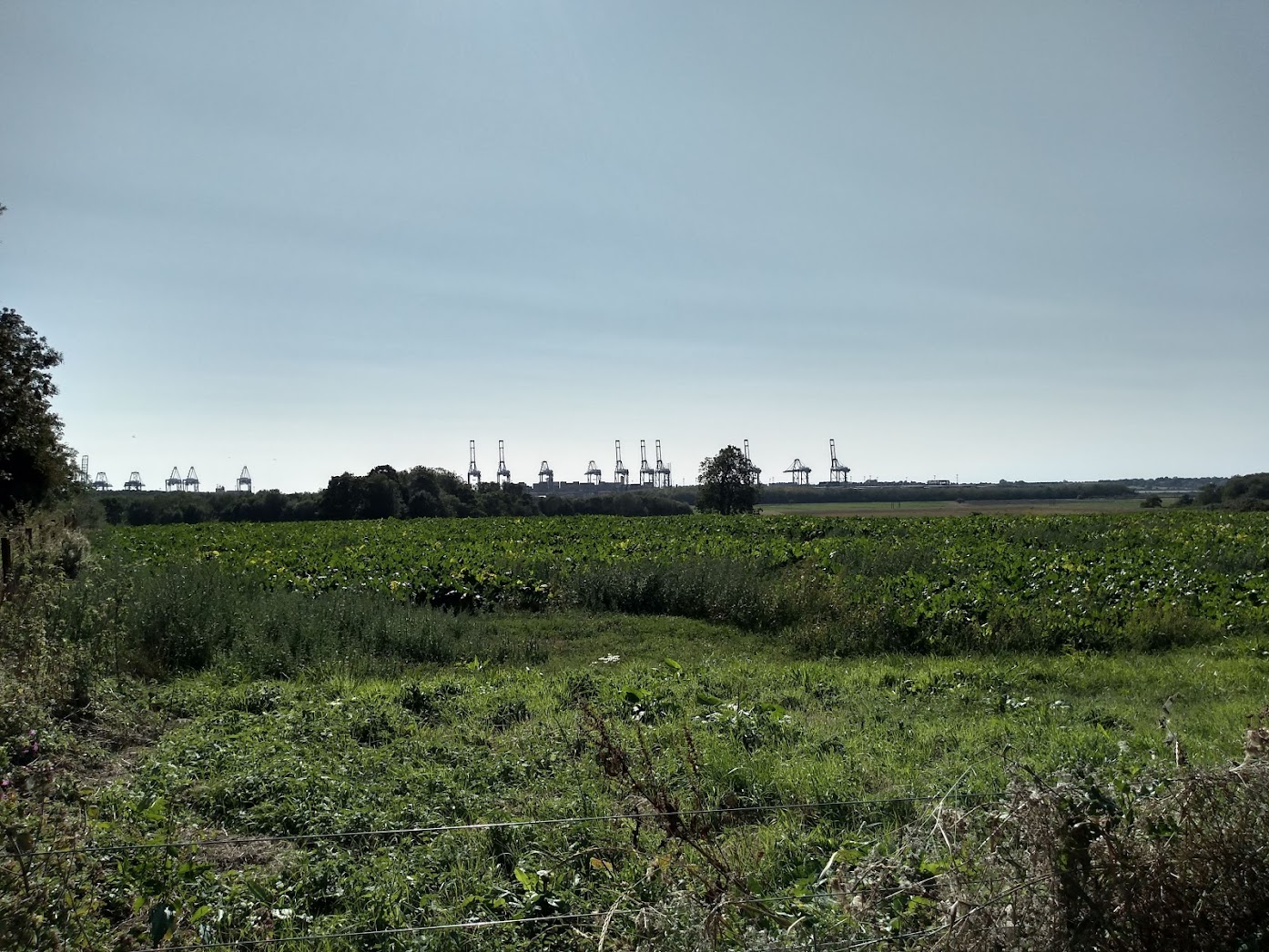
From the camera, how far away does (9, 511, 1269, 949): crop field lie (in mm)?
2973

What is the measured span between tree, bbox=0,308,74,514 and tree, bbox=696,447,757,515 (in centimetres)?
5715

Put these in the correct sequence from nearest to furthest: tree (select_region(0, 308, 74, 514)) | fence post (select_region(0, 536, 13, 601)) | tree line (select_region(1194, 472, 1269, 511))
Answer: fence post (select_region(0, 536, 13, 601)) < tree (select_region(0, 308, 74, 514)) < tree line (select_region(1194, 472, 1269, 511))

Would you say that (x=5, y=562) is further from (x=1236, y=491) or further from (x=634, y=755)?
(x=1236, y=491)

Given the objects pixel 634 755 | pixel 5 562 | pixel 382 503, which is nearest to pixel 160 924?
pixel 634 755

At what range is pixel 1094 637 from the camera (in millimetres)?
11289

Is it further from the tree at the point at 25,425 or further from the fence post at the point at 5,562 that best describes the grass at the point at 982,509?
the fence post at the point at 5,562

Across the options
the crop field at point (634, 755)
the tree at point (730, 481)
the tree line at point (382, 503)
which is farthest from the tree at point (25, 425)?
the tree at point (730, 481)

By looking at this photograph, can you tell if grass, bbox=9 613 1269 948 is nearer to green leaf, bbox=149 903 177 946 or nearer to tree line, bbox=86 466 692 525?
green leaf, bbox=149 903 177 946

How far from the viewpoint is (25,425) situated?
66.5ft

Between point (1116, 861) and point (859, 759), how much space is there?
3299 mm

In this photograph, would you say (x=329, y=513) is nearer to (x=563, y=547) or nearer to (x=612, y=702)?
(x=563, y=547)

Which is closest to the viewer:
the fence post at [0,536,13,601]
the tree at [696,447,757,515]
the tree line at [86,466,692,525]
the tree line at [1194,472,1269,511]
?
the fence post at [0,536,13,601]

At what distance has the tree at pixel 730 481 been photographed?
76125 millimetres

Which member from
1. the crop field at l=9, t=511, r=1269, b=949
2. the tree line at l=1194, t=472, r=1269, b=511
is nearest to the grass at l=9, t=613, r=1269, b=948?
the crop field at l=9, t=511, r=1269, b=949
